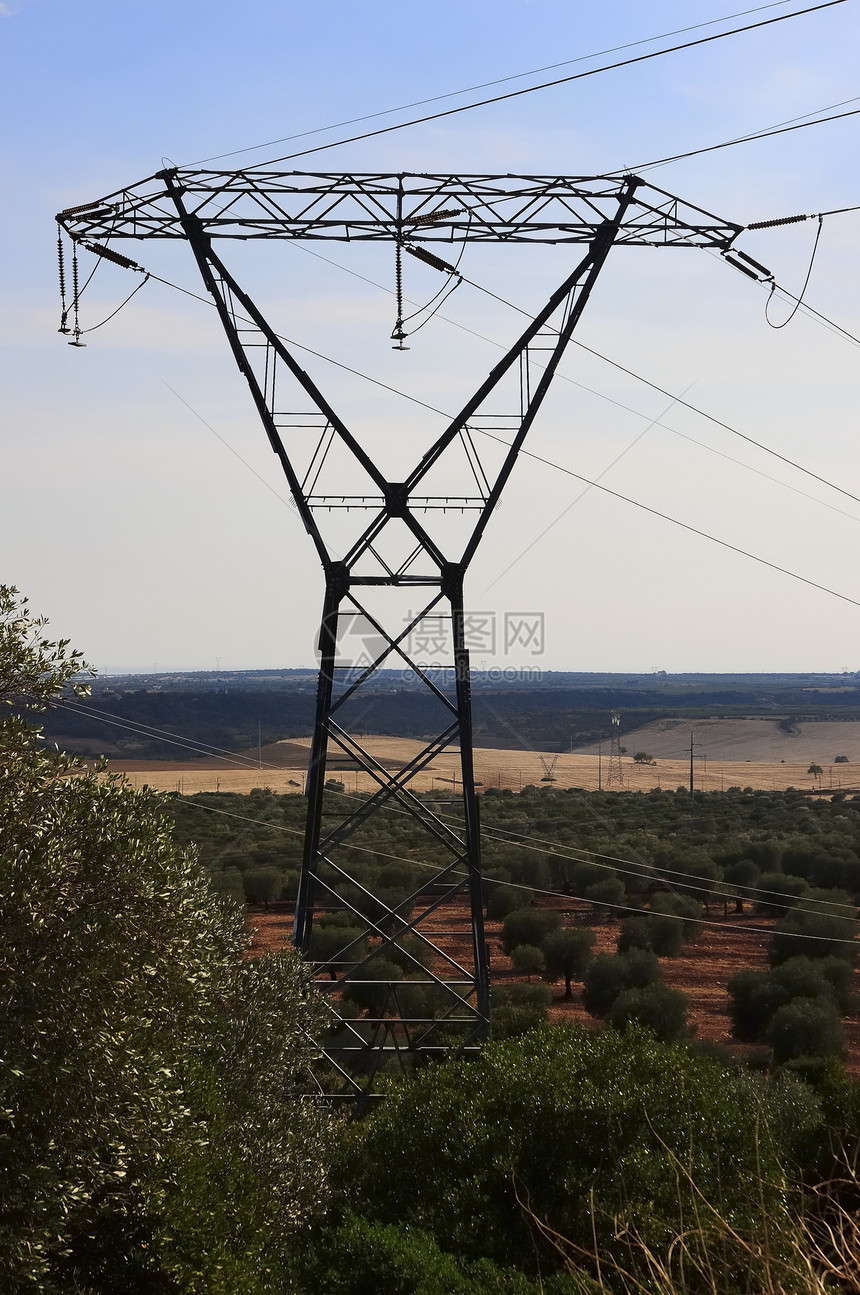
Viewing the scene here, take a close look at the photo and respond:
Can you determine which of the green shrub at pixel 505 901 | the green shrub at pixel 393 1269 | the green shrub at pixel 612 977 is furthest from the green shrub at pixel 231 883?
the green shrub at pixel 393 1269

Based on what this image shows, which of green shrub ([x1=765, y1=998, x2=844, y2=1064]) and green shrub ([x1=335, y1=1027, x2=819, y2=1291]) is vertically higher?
green shrub ([x1=335, y1=1027, x2=819, y2=1291])

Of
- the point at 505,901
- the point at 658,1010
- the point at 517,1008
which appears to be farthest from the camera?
the point at 505,901

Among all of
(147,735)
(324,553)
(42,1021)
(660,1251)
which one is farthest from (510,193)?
(147,735)

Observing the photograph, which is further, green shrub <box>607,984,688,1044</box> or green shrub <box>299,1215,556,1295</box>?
green shrub <box>607,984,688,1044</box>

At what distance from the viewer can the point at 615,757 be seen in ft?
482

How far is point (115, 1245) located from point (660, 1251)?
209 inches

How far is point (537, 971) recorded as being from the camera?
36438mm

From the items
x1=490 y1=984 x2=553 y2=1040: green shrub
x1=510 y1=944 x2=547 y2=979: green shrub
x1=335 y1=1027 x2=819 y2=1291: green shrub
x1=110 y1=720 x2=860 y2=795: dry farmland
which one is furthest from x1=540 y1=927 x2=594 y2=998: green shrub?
x1=110 y1=720 x2=860 y2=795: dry farmland

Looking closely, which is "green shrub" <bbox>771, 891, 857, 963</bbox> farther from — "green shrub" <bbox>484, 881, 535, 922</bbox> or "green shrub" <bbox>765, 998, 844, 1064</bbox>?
"green shrub" <bbox>484, 881, 535, 922</bbox>

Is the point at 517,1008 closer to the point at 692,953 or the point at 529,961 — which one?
the point at 529,961

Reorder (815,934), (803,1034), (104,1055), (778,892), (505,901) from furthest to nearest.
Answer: (778,892), (505,901), (815,934), (803,1034), (104,1055)

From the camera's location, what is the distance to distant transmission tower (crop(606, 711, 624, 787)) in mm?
118688

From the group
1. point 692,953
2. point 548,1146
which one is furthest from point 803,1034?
point 548,1146

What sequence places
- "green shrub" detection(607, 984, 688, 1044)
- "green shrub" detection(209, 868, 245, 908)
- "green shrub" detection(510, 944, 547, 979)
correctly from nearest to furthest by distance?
"green shrub" detection(607, 984, 688, 1044), "green shrub" detection(510, 944, 547, 979), "green shrub" detection(209, 868, 245, 908)
